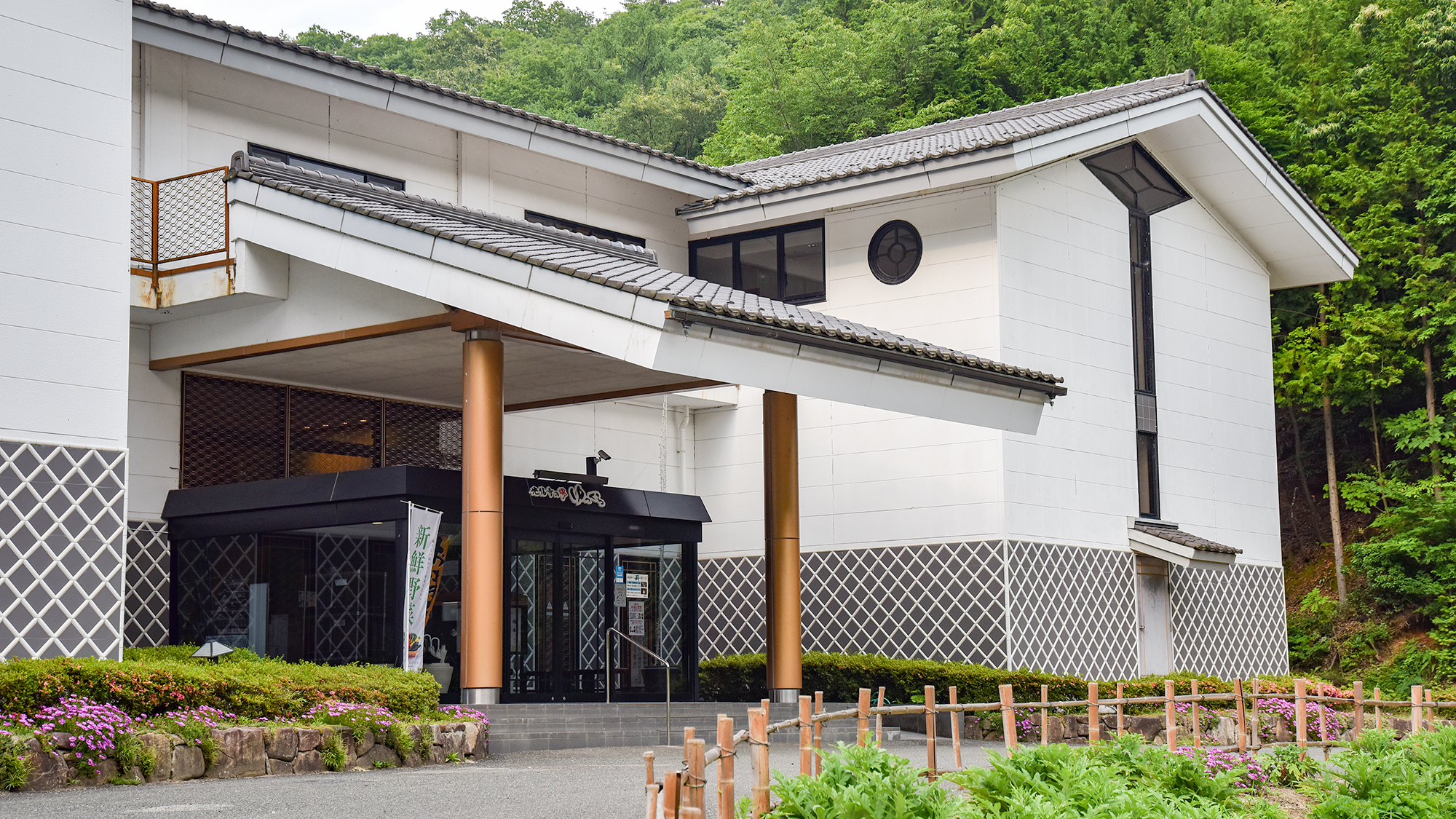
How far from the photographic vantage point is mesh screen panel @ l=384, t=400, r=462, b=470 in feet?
58.2

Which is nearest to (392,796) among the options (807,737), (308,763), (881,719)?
(308,763)

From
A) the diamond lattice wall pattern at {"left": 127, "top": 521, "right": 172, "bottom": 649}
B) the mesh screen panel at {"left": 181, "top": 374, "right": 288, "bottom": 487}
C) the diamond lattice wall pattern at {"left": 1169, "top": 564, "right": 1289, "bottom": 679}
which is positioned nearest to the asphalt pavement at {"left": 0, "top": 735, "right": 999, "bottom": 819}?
the diamond lattice wall pattern at {"left": 127, "top": 521, "right": 172, "bottom": 649}

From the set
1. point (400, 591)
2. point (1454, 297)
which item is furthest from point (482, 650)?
point (1454, 297)

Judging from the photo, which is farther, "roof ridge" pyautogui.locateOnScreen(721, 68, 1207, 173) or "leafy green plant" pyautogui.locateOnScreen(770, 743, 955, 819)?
"roof ridge" pyautogui.locateOnScreen(721, 68, 1207, 173)

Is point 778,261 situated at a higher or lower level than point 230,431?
higher

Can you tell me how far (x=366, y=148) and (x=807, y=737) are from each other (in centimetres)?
1163

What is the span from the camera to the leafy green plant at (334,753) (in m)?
11.0

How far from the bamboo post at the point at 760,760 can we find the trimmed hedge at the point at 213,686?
5.29m

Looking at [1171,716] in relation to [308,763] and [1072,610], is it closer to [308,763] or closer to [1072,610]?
[1072,610]

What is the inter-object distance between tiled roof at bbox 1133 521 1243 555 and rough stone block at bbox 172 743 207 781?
13.4 meters

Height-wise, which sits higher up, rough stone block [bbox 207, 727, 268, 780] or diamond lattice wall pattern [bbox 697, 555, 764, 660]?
diamond lattice wall pattern [bbox 697, 555, 764, 660]

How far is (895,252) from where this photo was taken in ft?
63.6

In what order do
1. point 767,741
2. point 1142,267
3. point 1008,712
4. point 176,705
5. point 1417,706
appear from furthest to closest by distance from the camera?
point 1142,267, point 1417,706, point 176,705, point 1008,712, point 767,741

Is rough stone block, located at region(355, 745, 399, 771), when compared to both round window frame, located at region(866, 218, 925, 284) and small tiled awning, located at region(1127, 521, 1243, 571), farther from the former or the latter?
small tiled awning, located at region(1127, 521, 1243, 571)
